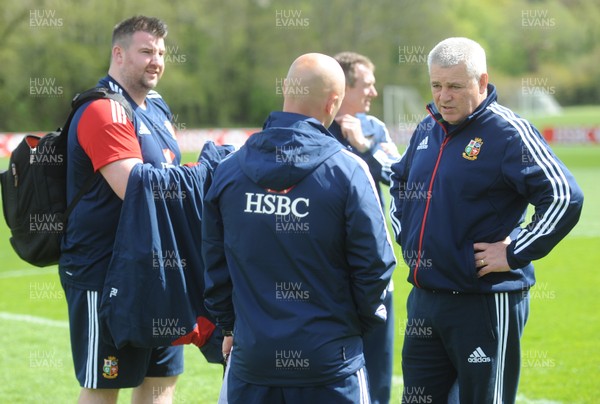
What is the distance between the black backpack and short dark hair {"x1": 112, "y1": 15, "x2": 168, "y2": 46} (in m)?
0.48

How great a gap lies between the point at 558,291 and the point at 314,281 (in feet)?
26.2

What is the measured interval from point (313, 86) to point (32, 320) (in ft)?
22.4

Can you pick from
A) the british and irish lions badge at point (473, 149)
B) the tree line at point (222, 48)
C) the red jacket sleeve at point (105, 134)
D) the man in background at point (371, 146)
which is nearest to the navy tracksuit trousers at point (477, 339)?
the british and irish lions badge at point (473, 149)

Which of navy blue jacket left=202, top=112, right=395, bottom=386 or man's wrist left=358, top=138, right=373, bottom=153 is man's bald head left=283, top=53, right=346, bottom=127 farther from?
man's wrist left=358, top=138, right=373, bottom=153

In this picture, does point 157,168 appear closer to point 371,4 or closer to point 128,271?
point 128,271

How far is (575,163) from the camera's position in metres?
32.5

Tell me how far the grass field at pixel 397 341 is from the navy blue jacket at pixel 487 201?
2557 millimetres

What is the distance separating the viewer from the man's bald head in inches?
147

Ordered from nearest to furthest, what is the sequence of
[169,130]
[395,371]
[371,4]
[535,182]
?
1. [535,182]
2. [169,130]
3. [395,371]
4. [371,4]

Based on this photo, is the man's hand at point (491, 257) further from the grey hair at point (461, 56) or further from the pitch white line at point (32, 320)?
the pitch white line at point (32, 320)

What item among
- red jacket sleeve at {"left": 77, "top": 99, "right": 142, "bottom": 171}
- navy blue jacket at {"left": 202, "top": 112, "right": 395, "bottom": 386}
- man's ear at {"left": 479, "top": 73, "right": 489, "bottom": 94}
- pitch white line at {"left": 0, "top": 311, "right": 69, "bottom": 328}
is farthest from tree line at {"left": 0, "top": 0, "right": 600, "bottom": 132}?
navy blue jacket at {"left": 202, "top": 112, "right": 395, "bottom": 386}

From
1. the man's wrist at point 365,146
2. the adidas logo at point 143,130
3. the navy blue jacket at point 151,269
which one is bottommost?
the navy blue jacket at point 151,269

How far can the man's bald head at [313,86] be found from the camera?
12.3ft

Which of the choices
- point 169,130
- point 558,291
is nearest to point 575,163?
point 558,291
